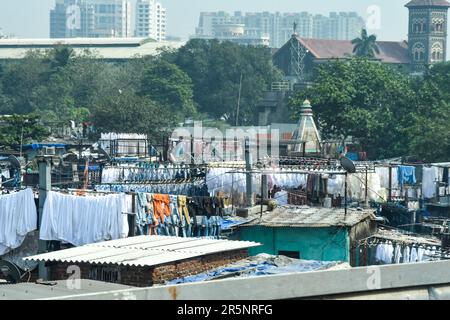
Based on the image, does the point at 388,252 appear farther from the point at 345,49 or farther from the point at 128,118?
the point at 345,49

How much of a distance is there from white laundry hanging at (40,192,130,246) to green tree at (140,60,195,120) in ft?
155

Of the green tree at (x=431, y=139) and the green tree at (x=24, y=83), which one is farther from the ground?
the green tree at (x=24, y=83)

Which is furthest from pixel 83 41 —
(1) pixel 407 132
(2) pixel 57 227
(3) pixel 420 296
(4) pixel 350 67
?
(3) pixel 420 296

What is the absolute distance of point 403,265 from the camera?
24.7 feet

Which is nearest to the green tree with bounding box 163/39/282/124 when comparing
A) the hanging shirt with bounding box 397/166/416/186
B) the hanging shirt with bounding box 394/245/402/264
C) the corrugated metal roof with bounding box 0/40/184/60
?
the corrugated metal roof with bounding box 0/40/184/60

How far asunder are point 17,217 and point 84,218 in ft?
2.96

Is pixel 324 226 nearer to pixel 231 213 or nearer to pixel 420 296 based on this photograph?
pixel 231 213

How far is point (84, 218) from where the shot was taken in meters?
15.1

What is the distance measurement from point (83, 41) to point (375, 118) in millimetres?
67207

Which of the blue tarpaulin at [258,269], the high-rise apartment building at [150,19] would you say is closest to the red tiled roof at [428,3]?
the high-rise apartment building at [150,19]

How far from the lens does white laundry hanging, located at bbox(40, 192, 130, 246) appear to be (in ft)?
48.9

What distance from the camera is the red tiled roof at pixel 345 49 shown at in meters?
87.3

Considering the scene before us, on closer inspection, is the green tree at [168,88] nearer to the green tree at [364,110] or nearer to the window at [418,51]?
the green tree at [364,110]

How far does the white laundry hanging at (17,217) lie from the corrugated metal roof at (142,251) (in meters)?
2.52
